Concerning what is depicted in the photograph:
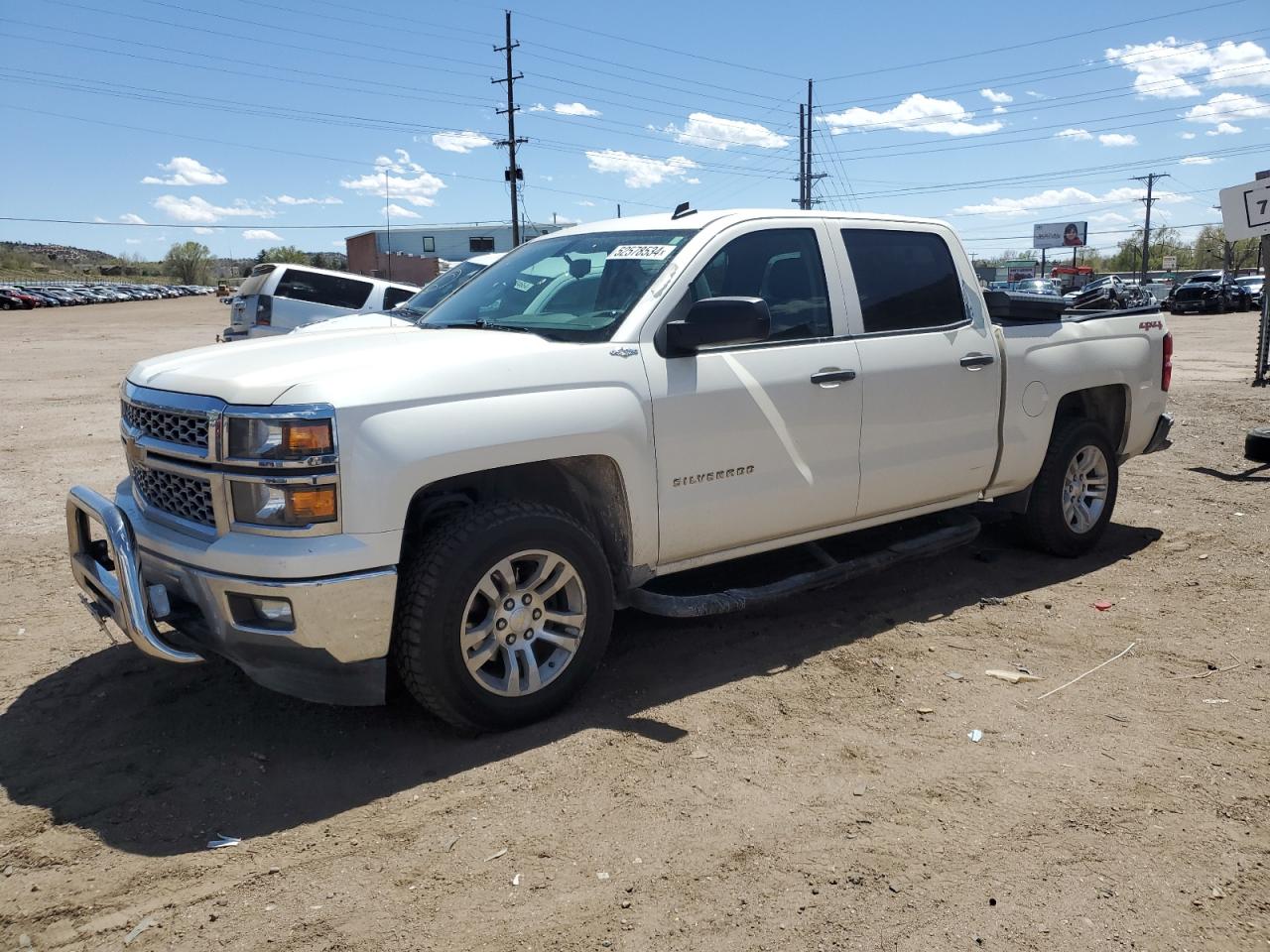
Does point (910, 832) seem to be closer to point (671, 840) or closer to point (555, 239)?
point (671, 840)

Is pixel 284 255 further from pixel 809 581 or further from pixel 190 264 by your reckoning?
pixel 809 581

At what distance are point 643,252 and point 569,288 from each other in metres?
0.37

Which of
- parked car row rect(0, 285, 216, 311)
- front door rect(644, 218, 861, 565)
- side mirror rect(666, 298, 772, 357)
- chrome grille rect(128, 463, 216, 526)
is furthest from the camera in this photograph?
parked car row rect(0, 285, 216, 311)

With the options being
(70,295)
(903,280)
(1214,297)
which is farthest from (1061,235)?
(903,280)

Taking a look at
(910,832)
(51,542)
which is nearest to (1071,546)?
(910,832)

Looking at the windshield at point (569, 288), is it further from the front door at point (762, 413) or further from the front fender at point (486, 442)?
the front fender at point (486, 442)

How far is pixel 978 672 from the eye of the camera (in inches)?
174

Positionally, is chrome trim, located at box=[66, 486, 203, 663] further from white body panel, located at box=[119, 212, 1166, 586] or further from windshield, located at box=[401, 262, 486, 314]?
windshield, located at box=[401, 262, 486, 314]

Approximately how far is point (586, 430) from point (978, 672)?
2138mm

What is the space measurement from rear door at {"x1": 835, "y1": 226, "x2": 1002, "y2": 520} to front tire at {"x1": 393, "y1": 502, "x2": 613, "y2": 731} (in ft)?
5.47

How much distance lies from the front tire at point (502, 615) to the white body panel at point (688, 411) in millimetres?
216

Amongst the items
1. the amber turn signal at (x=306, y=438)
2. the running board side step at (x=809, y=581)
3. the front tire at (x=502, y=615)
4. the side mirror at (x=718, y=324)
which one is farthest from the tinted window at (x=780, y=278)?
the amber turn signal at (x=306, y=438)

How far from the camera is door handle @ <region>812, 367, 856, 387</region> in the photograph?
4.46 metres

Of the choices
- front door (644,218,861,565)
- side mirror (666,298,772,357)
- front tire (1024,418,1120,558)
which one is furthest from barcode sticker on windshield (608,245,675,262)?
front tire (1024,418,1120,558)
